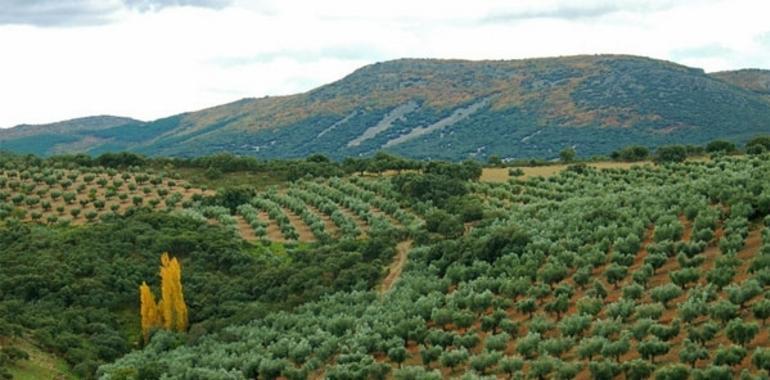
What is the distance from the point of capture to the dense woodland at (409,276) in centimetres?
3503

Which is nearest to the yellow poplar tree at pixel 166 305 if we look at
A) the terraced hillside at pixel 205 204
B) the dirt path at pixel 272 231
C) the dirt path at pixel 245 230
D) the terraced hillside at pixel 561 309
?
the terraced hillside at pixel 561 309

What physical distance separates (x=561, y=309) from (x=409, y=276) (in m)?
15.0

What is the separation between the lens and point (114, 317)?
54844 millimetres

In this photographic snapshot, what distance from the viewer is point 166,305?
52.7 metres

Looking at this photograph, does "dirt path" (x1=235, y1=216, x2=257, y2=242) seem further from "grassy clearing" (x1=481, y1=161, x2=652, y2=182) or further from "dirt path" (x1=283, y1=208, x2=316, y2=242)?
"grassy clearing" (x1=481, y1=161, x2=652, y2=182)

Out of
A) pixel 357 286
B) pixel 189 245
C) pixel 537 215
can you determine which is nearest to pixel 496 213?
pixel 537 215

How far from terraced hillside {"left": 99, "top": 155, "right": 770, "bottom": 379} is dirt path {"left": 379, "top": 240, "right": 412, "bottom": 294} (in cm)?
126

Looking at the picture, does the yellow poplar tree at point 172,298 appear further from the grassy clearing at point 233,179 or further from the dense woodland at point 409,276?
the grassy clearing at point 233,179

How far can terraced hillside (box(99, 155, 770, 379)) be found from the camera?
3272 cm

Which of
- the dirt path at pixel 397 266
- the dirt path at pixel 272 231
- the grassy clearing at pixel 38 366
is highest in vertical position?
the dirt path at pixel 272 231

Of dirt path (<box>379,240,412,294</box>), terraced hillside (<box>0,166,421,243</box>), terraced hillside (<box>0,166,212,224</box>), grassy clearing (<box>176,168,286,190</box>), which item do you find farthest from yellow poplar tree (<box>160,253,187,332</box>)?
grassy clearing (<box>176,168,286,190</box>)

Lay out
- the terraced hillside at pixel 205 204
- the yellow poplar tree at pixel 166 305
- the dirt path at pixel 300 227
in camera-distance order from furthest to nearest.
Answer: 1. the terraced hillside at pixel 205 204
2. the dirt path at pixel 300 227
3. the yellow poplar tree at pixel 166 305

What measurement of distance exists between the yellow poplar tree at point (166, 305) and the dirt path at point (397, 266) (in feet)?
39.3

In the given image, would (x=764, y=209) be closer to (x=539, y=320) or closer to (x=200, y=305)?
(x=539, y=320)
